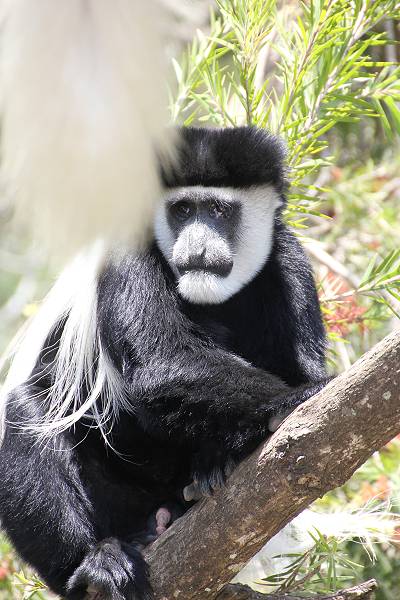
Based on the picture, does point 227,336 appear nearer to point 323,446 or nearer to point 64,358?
point 64,358

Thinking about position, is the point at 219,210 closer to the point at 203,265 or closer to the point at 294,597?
the point at 203,265

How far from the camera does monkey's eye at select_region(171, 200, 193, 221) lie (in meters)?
2.21

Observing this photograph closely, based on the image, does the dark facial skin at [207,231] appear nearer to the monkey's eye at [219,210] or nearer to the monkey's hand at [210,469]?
the monkey's eye at [219,210]

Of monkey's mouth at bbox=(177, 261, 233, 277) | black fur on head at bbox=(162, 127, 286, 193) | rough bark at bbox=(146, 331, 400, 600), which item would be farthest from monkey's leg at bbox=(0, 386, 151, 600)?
black fur on head at bbox=(162, 127, 286, 193)

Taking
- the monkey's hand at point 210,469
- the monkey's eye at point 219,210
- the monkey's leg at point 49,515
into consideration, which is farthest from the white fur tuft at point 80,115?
the monkey's eye at point 219,210

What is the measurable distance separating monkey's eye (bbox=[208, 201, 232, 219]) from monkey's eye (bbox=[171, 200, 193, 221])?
5cm

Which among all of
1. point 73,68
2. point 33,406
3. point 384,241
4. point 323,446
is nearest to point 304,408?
point 323,446

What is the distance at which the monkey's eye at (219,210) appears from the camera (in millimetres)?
2230

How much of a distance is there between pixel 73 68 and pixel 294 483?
1.04 m

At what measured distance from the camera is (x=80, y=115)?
76 centimetres

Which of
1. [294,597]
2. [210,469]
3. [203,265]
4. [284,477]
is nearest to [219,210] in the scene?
[203,265]

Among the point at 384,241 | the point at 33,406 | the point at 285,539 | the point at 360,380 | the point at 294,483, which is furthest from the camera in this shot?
the point at 384,241

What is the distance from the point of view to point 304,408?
1586 millimetres

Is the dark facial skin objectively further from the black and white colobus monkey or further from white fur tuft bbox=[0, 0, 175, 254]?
white fur tuft bbox=[0, 0, 175, 254]
